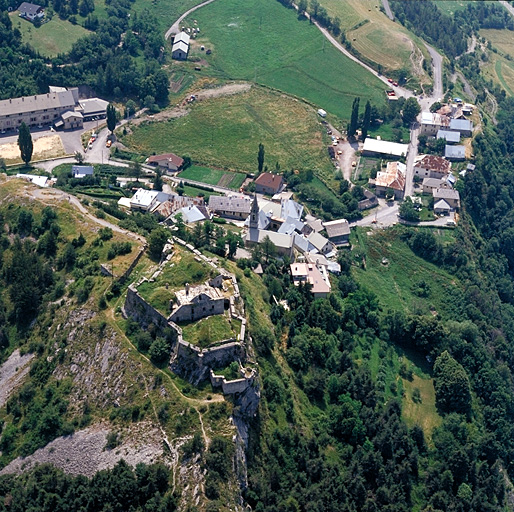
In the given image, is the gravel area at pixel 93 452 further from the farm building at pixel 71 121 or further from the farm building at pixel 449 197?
the farm building at pixel 71 121

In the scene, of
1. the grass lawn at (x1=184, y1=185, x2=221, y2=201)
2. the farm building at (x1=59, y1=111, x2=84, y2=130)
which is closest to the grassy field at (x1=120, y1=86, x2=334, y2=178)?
the grass lawn at (x1=184, y1=185, x2=221, y2=201)

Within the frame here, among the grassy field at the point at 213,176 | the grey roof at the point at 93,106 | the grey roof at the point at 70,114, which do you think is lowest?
the grassy field at the point at 213,176

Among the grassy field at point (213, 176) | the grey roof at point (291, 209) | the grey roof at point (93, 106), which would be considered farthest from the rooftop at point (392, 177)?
the grey roof at point (93, 106)

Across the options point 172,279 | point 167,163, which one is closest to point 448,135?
point 167,163

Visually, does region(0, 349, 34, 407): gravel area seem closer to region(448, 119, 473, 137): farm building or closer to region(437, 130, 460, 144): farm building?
region(437, 130, 460, 144): farm building

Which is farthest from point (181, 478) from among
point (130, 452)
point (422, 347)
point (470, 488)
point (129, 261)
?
point (422, 347)

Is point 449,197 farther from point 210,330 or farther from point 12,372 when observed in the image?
point 12,372
